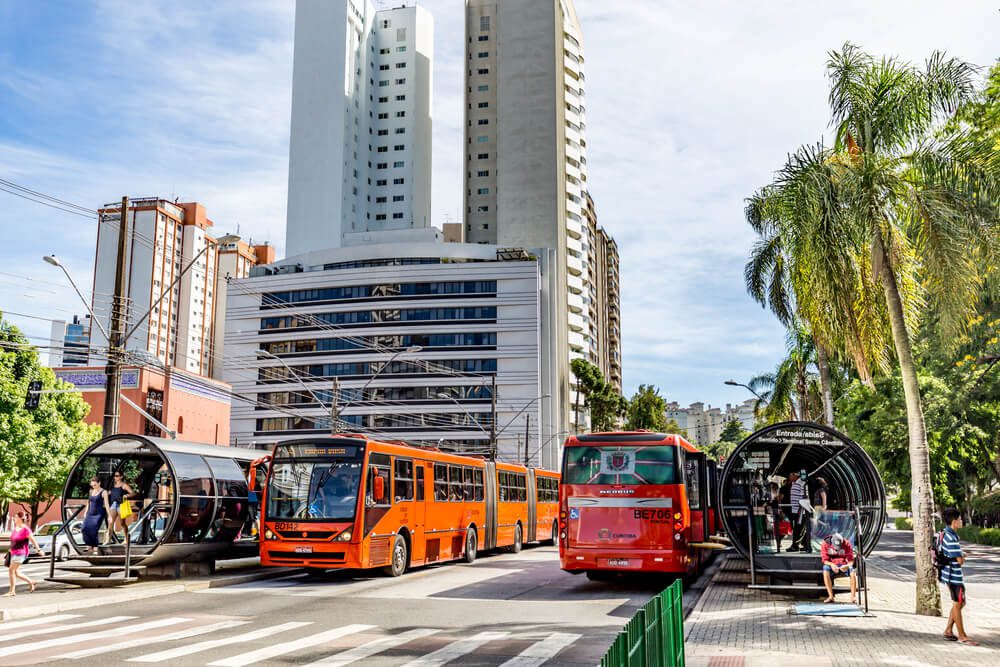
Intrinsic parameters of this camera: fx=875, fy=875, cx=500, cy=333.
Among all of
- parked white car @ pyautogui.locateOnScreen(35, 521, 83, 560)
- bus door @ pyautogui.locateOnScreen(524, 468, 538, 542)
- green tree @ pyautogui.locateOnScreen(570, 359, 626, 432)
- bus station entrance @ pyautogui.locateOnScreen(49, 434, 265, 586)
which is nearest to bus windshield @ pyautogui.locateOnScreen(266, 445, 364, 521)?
bus station entrance @ pyautogui.locateOnScreen(49, 434, 265, 586)

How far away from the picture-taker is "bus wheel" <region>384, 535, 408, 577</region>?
20.4 metres

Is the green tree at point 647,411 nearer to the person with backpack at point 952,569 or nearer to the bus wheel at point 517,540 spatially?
the bus wheel at point 517,540

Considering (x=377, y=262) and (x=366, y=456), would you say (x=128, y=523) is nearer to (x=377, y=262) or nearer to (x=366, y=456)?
(x=366, y=456)

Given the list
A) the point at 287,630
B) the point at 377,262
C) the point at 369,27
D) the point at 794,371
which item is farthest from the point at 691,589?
the point at 369,27

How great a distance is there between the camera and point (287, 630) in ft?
41.1

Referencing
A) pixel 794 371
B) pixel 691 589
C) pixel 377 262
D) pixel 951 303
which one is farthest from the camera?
pixel 377 262

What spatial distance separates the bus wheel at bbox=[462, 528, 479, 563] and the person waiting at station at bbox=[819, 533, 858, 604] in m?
11.7

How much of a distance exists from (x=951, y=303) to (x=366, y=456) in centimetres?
1191

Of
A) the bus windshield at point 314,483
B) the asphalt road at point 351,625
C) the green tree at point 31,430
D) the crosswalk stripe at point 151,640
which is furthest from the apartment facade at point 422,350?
the crosswalk stripe at point 151,640

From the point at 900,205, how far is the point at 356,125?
123m

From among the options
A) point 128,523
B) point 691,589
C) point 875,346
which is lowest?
point 691,589

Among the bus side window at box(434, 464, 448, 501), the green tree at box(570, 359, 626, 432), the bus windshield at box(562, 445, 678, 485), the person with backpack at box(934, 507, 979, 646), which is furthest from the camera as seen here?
the green tree at box(570, 359, 626, 432)

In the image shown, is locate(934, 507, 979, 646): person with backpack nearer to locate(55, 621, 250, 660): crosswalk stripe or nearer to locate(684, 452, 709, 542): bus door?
locate(684, 452, 709, 542): bus door

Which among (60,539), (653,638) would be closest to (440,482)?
(60,539)
